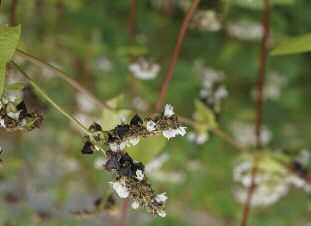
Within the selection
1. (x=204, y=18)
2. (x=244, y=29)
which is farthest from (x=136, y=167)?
(x=244, y=29)

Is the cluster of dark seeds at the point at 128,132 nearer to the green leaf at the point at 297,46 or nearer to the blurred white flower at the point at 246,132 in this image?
the green leaf at the point at 297,46

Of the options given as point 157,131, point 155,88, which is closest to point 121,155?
point 157,131

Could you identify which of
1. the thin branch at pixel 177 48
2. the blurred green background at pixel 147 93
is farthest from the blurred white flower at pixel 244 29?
the thin branch at pixel 177 48

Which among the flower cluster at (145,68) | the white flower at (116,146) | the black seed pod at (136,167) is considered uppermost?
the flower cluster at (145,68)

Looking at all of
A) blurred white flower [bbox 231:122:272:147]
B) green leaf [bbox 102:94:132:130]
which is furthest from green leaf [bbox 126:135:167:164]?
blurred white flower [bbox 231:122:272:147]

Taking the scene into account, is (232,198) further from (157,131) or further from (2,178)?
(157,131)

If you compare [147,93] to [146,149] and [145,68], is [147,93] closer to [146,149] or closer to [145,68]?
[145,68]

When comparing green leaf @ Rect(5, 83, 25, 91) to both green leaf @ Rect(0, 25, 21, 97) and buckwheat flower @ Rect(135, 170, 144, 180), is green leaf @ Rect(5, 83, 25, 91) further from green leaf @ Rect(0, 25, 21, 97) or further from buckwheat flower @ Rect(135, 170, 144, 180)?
buckwheat flower @ Rect(135, 170, 144, 180)
